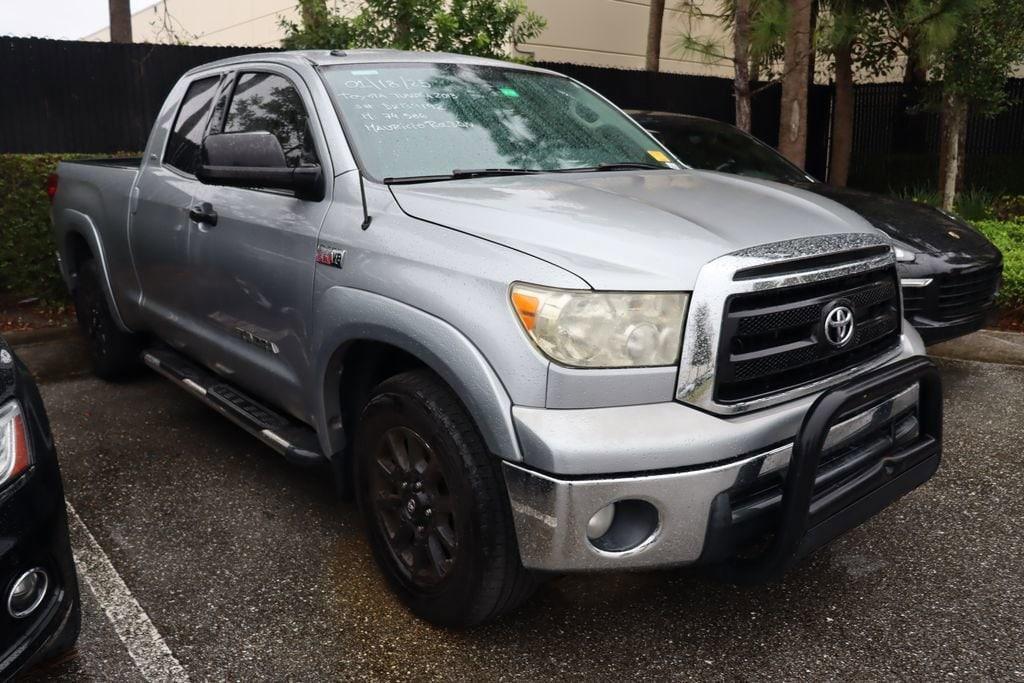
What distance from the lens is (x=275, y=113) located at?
387cm

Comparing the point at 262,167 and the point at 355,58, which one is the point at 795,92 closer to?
the point at 355,58

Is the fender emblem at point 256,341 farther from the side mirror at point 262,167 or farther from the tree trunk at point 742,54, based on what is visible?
the tree trunk at point 742,54

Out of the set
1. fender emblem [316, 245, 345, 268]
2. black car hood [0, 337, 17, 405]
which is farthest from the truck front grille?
black car hood [0, 337, 17, 405]

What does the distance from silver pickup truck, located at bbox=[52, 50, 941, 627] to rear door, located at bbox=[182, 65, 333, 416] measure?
0.05ft

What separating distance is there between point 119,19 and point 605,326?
1187 centimetres

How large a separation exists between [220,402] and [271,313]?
71cm

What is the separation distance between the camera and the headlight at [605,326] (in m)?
2.51

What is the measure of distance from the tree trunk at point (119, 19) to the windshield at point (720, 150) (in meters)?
8.34

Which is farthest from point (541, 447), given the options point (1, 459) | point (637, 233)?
point (1, 459)

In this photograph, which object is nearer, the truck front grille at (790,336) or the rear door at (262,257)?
the truck front grille at (790,336)

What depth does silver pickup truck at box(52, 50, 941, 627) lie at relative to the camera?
2.52m

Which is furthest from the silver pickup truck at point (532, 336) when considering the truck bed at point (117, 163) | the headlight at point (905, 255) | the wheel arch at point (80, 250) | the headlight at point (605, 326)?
the headlight at point (905, 255)

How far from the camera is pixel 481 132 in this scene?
11.9 feet

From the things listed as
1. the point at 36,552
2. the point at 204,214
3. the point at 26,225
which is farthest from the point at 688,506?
the point at 26,225
